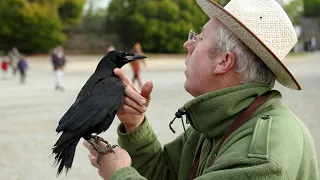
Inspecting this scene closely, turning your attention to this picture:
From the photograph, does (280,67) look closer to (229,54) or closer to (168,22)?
(229,54)

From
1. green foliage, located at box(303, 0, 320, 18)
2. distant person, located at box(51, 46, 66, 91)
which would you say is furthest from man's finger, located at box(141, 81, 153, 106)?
green foliage, located at box(303, 0, 320, 18)

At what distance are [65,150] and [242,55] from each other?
790 millimetres

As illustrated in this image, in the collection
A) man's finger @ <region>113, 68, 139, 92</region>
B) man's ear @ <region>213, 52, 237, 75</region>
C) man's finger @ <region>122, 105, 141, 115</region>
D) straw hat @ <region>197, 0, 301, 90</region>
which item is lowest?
man's finger @ <region>122, 105, 141, 115</region>

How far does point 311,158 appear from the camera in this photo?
1813 mm

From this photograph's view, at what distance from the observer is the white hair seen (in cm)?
192

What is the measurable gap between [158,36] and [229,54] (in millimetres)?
49690

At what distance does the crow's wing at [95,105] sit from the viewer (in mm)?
2082

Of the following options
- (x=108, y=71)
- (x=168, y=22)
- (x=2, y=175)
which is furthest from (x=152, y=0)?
(x=108, y=71)

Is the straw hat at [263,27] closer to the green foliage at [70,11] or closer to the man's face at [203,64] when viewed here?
the man's face at [203,64]

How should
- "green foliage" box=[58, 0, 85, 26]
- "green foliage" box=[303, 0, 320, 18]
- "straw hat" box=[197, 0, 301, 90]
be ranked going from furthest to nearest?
A: 1. "green foliage" box=[303, 0, 320, 18]
2. "green foliage" box=[58, 0, 85, 26]
3. "straw hat" box=[197, 0, 301, 90]

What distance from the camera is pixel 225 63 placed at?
1951mm

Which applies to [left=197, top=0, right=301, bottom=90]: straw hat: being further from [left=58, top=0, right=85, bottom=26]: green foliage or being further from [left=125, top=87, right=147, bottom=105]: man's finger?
[left=58, top=0, right=85, bottom=26]: green foliage

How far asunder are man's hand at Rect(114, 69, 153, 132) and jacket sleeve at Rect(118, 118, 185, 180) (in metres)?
0.10

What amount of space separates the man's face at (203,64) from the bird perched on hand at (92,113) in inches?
13.7
